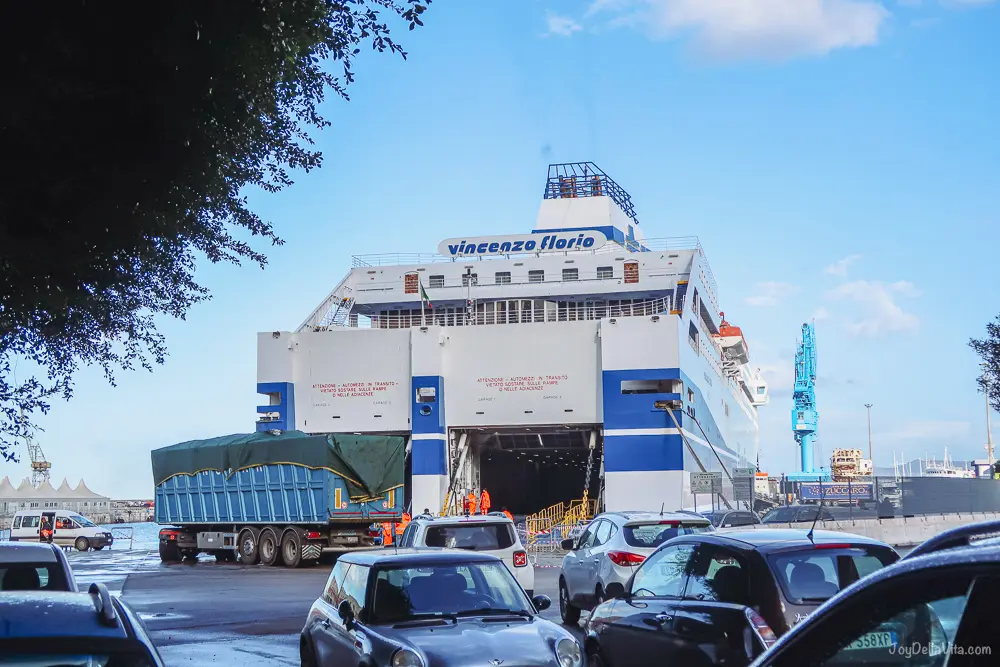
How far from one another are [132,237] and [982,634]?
670 centimetres

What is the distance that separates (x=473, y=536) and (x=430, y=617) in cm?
645

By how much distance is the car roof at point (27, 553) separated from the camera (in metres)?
7.85

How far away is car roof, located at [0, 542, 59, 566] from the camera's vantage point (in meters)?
7.85

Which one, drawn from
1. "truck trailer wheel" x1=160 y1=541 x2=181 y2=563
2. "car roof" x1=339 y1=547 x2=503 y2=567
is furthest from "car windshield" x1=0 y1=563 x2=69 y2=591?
"truck trailer wheel" x1=160 y1=541 x2=181 y2=563

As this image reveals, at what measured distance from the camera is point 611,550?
12773 millimetres

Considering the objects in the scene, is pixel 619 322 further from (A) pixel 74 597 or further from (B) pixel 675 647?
(A) pixel 74 597

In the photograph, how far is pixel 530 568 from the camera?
1423 centimetres

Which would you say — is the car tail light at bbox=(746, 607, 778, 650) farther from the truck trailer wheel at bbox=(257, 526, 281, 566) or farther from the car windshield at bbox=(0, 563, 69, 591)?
the truck trailer wheel at bbox=(257, 526, 281, 566)

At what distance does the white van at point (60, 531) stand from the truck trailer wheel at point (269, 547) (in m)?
17.2

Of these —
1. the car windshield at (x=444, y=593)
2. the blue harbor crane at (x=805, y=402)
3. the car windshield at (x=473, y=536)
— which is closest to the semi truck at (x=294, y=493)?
the car windshield at (x=473, y=536)

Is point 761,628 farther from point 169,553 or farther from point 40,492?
point 40,492

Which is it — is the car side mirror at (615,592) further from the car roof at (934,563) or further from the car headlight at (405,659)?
the car roof at (934,563)

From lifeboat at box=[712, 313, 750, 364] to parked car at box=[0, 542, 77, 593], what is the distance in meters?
53.5

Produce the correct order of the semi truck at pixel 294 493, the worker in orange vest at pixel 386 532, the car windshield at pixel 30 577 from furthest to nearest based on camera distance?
1. the worker in orange vest at pixel 386 532
2. the semi truck at pixel 294 493
3. the car windshield at pixel 30 577
